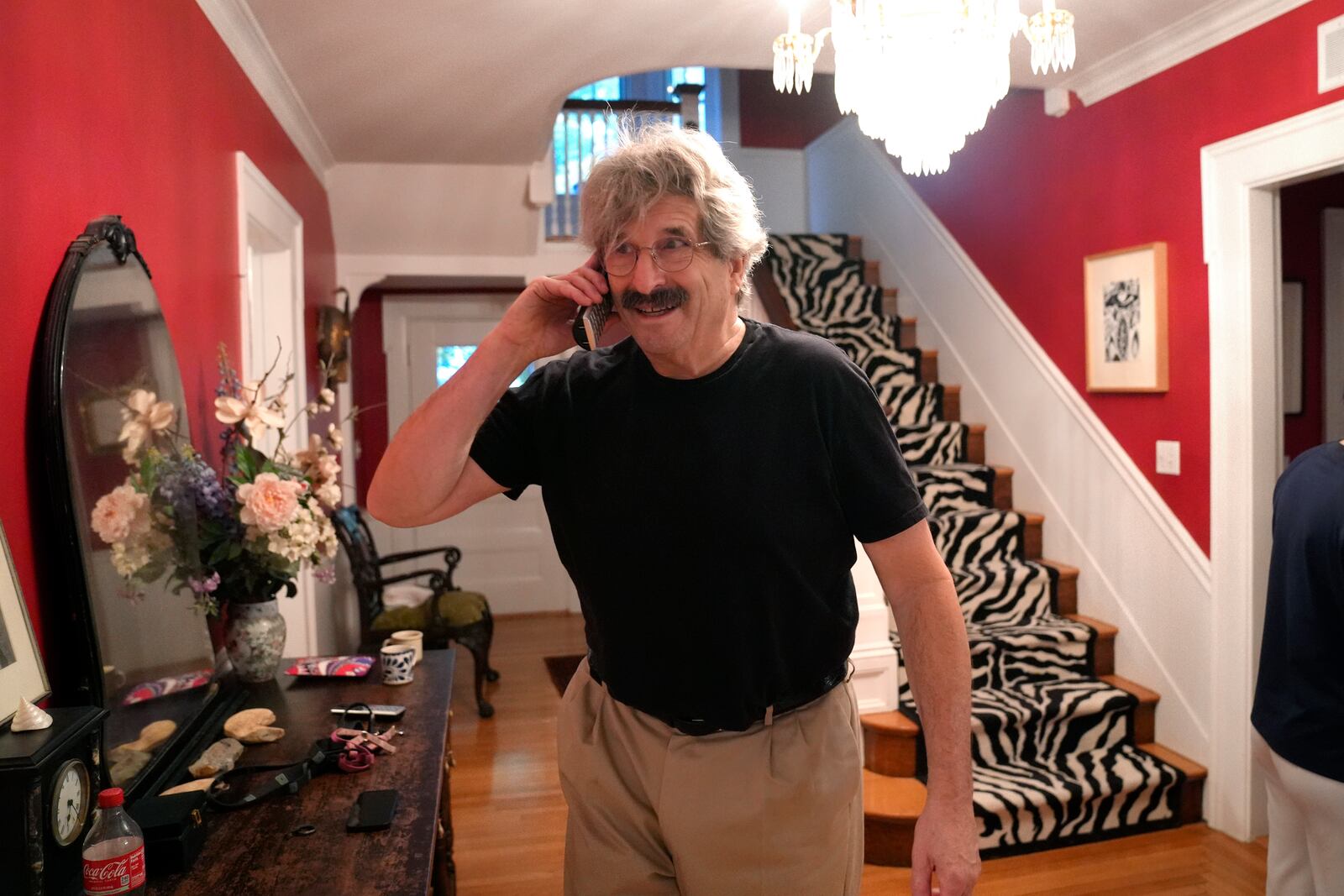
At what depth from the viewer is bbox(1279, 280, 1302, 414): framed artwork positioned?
12.9 ft

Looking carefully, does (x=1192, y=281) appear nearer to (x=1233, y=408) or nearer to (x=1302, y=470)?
(x=1233, y=408)

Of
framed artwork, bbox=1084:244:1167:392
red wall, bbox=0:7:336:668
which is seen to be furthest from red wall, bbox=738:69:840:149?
red wall, bbox=0:7:336:668

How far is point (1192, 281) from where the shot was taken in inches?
131

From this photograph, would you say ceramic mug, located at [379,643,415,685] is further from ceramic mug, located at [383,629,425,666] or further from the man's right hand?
the man's right hand

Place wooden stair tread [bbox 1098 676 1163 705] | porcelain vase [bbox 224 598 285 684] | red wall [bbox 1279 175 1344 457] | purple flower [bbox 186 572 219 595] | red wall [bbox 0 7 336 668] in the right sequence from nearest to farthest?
red wall [bbox 0 7 336 668] < purple flower [bbox 186 572 219 595] < porcelain vase [bbox 224 598 285 684] < wooden stair tread [bbox 1098 676 1163 705] < red wall [bbox 1279 175 1344 457]


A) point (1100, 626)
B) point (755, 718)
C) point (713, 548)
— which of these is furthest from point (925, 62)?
point (1100, 626)

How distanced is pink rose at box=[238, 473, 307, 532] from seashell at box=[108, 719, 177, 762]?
1.46 ft

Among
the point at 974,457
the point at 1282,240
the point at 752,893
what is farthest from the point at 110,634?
the point at 1282,240

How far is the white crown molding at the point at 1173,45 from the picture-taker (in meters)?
2.99

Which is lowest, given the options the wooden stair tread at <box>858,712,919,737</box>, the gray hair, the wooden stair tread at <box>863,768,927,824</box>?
the wooden stair tread at <box>863,768,927,824</box>

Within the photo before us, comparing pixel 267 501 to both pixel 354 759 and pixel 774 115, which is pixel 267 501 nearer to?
pixel 354 759

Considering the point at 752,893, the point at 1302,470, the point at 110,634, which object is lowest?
the point at 752,893

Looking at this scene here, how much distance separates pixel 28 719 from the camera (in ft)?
3.95

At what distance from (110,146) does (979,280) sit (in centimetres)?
368
